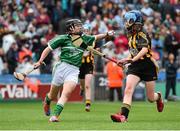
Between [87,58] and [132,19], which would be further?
[87,58]

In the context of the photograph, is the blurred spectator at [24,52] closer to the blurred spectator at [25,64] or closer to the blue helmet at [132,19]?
the blurred spectator at [25,64]

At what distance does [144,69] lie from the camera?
669 inches

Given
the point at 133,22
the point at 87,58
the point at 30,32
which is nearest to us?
the point at 133,22

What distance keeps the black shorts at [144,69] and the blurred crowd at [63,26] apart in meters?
14.3

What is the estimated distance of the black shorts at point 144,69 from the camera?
16906 millimetres

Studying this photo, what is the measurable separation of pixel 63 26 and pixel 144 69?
56.5 feet

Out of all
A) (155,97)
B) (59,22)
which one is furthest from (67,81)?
(59,22)

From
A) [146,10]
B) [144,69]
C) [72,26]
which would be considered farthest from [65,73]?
[146,10]

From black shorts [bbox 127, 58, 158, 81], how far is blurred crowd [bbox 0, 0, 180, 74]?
46.8 ft

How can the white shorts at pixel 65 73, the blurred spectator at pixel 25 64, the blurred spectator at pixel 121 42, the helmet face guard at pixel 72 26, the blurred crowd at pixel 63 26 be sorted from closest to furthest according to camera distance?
the white shorts at pixel 65 73 → the helmet face guard at pixel 72 26 → the blurred spectator at pixel 25 64 → the blurred crowd at pixel 63 26 → the blurred spectator at pixel 121 42

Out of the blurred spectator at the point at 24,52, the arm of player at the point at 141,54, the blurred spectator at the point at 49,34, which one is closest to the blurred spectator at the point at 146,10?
the blurred spectator at the point at 49,34

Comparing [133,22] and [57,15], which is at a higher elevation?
[57,15]

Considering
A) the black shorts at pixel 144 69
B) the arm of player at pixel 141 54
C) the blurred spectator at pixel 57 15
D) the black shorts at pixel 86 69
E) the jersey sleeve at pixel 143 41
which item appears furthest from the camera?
the blurred spectator at pixel 57 15

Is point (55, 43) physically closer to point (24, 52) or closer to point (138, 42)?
point (138, 42)
